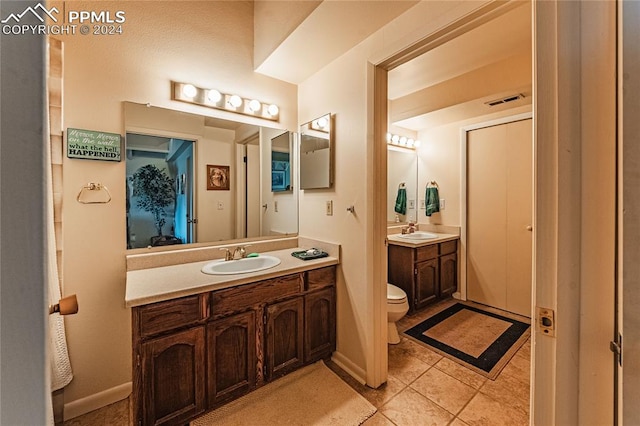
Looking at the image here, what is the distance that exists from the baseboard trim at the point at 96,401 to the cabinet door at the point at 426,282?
253 centimetres

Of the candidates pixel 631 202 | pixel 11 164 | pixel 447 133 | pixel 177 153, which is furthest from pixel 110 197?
pixel 447 133

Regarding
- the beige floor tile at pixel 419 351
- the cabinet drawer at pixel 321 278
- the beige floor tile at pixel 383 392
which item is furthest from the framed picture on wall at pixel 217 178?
the beige floor tile at pixel 419 351

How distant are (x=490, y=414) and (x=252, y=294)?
156 cm

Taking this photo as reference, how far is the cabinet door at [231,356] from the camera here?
148 cm

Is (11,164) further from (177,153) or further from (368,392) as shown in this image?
(368,392)

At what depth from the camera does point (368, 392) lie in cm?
171

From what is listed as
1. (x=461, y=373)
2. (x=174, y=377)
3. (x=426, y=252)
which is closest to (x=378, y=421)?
(x=461, y=373)

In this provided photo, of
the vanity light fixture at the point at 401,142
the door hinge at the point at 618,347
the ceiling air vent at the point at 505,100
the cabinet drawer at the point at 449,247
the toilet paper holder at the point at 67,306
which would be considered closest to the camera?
the door hinge at the point at 618,347

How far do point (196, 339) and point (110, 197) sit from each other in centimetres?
102

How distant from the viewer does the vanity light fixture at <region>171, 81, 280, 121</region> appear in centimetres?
186

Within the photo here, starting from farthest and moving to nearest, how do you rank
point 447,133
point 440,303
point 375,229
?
1. point 447,133
2. point 440,303
3. point 375,229

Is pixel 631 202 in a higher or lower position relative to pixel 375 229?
higher

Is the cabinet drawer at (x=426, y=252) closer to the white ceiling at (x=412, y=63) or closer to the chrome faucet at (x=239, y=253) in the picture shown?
the white ceiling at (x=412, y=63)

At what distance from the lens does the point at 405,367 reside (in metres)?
1.96
